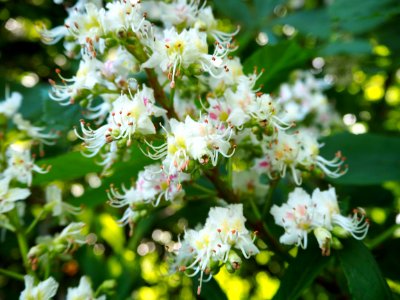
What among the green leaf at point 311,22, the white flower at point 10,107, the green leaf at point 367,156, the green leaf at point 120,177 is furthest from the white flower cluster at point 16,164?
the green leaf at point 311,22

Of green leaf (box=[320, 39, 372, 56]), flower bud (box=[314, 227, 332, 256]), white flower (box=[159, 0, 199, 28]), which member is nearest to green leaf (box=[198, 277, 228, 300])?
flower bud (box=[314, 227, 332, 256])

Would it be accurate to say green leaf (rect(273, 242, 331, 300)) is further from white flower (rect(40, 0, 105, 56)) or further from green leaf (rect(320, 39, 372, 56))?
green leaf (rect(320, 39, 372, 56))

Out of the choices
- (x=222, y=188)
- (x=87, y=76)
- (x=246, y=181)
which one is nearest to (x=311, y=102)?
(x=246, y=181)

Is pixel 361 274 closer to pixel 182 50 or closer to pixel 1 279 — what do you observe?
pixel 182 50

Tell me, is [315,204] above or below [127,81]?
below

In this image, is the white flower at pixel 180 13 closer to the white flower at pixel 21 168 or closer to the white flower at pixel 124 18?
the white flower at pixel 124 18

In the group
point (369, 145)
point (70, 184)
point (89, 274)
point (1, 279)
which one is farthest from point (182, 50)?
point (1, 279)

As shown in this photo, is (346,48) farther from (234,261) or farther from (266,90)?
(234,261)
